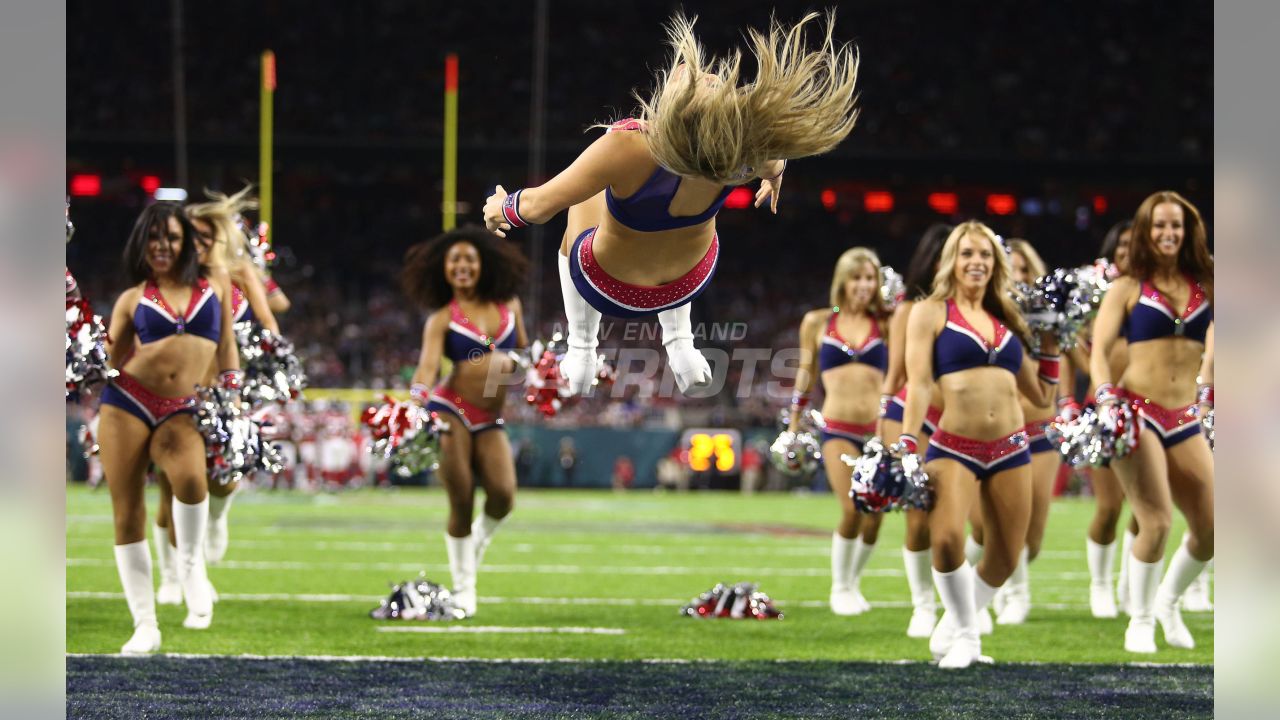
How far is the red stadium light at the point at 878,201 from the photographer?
24.2m

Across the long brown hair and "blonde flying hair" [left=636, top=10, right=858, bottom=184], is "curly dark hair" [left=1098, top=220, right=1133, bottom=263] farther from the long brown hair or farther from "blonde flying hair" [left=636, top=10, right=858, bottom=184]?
"blonde flying hair" [left=636, top=10, right=858, bottom=184]

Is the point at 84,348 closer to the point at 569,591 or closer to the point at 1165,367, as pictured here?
the point at 569,591

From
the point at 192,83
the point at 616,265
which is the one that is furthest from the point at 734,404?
the point at 616,265

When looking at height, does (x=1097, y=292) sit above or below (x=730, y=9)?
below

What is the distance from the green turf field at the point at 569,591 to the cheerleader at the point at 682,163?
2.78 m

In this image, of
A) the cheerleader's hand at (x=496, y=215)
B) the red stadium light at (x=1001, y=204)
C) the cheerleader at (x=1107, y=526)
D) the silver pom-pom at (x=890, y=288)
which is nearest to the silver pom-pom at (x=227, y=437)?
the cheerleader's hand at (x=496, y=215)

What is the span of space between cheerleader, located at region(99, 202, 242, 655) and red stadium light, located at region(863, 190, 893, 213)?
1900 centimetres

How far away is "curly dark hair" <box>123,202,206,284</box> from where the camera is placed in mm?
5875

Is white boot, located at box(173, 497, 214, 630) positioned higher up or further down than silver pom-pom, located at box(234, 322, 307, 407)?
further down

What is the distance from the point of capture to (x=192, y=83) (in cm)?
2355

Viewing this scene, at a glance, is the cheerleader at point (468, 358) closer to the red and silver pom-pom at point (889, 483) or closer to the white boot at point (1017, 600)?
the red and silver pom-pom at point (889, 483)

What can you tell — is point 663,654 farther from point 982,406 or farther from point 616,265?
point 616,265

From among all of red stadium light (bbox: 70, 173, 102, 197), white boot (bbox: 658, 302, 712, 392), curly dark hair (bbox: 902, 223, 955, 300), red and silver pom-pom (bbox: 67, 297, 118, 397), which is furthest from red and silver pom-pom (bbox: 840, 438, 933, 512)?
red stadium light (bbox: 70, 173, 102, 197)

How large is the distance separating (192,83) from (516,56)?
19.8ft
